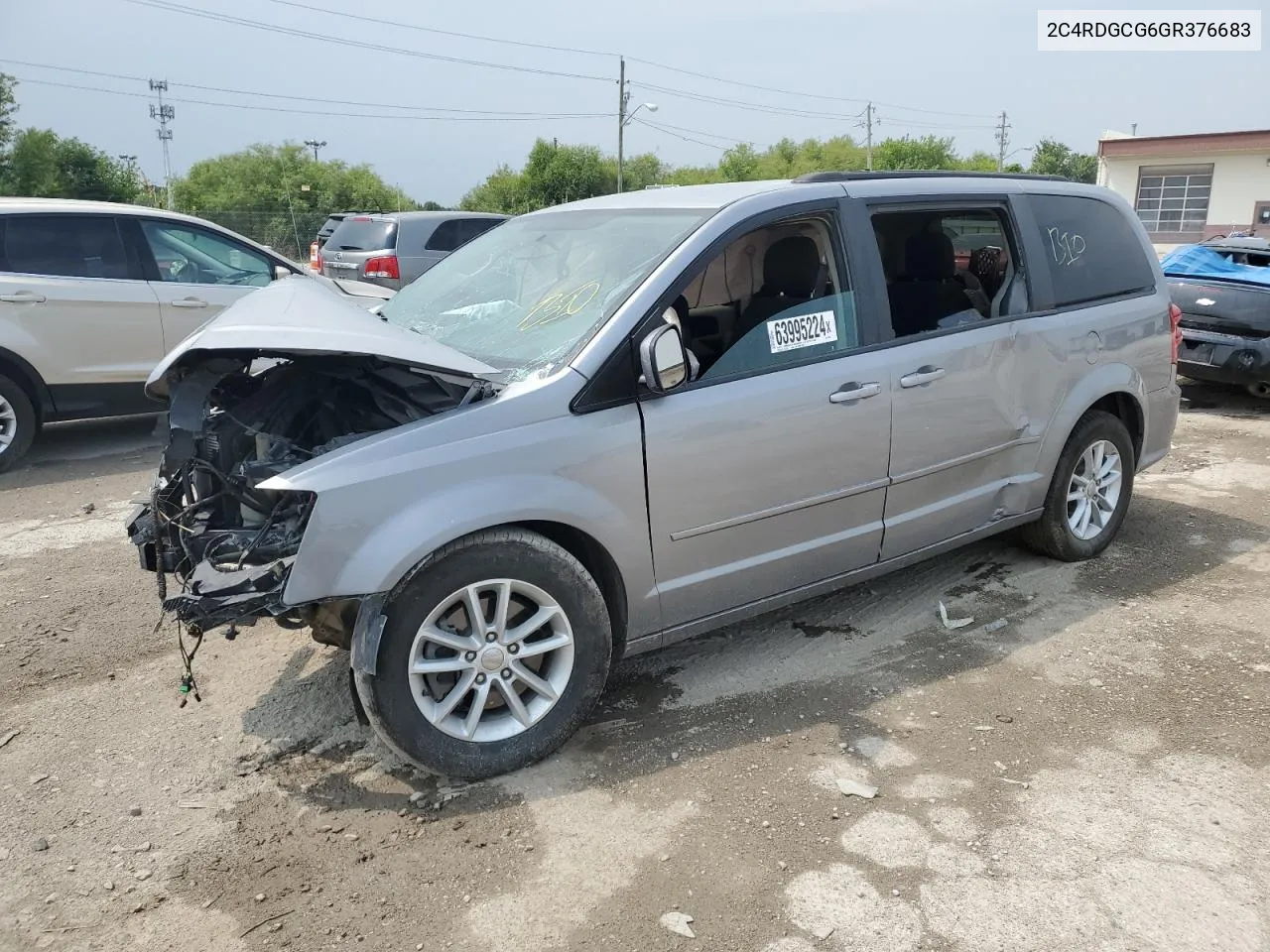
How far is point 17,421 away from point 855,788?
21.1 ft

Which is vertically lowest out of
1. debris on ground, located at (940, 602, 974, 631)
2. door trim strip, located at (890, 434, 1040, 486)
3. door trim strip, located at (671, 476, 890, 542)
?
debris on ground, located at (940, 602, 974, 631)

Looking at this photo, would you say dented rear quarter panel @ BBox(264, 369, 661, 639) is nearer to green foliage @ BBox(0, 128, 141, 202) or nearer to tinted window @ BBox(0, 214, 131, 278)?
tinted window @ BBox(0, 214, 131, 278)

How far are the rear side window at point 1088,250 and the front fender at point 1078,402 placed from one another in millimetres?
372

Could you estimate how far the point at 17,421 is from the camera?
682 cm

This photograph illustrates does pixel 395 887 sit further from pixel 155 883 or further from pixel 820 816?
pixel 820 816

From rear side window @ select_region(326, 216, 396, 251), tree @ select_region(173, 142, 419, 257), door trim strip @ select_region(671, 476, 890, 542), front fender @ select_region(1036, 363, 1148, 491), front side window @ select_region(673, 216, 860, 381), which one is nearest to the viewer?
door trim strip @ select_region(671, 476, 890, 542)

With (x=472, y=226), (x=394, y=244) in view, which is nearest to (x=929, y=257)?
(x=394, y=244)

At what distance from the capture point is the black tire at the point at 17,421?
6.79 m

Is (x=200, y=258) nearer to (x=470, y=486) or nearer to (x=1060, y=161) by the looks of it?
(x=470, y=486)

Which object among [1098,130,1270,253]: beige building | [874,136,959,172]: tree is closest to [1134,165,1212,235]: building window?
[1098,130,1270,253]: beige building

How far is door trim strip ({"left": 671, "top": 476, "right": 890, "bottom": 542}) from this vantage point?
3402mm

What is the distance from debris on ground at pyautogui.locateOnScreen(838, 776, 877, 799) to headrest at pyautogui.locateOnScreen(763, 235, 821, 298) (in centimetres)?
187

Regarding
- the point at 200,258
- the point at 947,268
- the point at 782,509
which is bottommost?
the point at 782,509

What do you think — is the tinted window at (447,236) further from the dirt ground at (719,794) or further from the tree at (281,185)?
the tree at (281,185)
